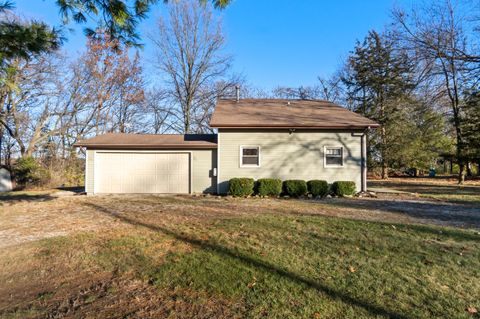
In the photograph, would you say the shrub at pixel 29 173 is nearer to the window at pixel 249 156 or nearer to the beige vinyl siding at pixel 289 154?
the beige vinyl siding at pixel 289 154

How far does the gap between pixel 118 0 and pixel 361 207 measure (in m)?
8.24

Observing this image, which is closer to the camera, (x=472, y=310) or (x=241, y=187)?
(x=472, y=310)

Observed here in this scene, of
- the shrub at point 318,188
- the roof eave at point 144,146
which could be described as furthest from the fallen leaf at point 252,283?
the roof eave at point 144,146

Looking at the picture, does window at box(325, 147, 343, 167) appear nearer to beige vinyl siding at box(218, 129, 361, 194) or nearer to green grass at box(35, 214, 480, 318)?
beige vinyl siding at box(218, 129, 361, 194)

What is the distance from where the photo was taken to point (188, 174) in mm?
12945

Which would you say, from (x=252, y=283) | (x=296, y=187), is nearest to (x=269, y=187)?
(x=296, y=187)

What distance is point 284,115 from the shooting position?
1399 cm

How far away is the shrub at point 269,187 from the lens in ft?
39.5

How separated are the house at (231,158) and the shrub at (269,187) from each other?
2.40ft

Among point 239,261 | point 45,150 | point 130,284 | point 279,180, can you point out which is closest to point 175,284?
point 130,284

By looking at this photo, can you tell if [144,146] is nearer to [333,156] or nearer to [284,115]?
[284,115]

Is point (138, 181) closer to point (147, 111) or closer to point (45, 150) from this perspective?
point (45, 150)

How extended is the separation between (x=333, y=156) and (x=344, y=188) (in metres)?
1.62

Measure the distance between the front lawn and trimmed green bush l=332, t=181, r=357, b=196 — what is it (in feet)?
18.7
